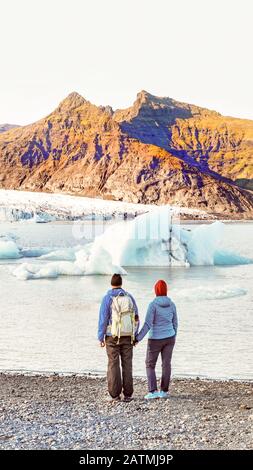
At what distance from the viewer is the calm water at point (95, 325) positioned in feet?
38.2

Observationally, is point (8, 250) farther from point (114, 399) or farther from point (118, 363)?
point (118, 363)

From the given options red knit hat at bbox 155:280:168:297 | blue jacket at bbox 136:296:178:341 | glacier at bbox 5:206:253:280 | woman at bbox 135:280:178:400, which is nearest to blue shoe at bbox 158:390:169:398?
woman at bbox 135:280:178:400

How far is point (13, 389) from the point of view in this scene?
29.5ft

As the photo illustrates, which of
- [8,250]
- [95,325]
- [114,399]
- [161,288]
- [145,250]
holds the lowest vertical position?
[8,250]

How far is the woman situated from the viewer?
8.00 meters

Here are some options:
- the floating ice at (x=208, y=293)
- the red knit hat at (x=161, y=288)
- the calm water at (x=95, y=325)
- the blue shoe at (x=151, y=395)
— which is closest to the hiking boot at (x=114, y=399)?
the blue shoe at (x=151, y=395)

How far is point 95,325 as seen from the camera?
1639 centimetres

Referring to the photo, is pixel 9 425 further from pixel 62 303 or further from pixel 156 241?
pixel 156 241

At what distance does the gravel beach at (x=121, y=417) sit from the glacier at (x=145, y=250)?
19.6m

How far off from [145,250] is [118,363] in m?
26.2

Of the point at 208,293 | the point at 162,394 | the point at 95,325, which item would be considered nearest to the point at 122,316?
the point at 162,394

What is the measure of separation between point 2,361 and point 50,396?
3.47 metres

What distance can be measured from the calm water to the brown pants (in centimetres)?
259
